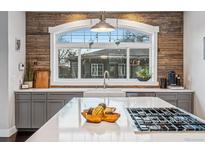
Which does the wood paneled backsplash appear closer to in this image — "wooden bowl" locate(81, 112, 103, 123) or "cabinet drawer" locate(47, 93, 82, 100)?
"cabinet drawer" locate(47, 93, 82, 100)

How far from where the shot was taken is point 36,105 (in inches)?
216

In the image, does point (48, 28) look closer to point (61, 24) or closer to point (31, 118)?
point (61, 24)

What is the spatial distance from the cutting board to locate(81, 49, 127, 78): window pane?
0.84 metres

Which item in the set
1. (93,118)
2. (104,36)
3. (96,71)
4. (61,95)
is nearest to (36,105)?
(61,95)

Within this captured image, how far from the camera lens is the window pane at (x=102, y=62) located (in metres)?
6.37

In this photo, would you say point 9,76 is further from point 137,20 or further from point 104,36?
point 137,20

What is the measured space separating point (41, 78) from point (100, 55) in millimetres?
1440

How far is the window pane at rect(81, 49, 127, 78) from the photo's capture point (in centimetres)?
637

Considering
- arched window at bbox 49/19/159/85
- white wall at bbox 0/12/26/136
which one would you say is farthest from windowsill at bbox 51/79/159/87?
white wall at bbox 0/12/26/136

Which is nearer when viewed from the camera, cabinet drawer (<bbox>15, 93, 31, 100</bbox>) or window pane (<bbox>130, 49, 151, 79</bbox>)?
cabinet drawer (<bbox>15, 93, 31, 100</bbox>)

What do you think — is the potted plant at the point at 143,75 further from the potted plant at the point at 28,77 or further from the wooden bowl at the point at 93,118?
the wooden bowl at the point at 93,118

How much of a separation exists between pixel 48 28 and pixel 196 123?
4.78m

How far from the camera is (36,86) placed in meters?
6.00

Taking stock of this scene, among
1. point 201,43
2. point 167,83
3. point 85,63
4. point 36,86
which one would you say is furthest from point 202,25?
point 36,86
